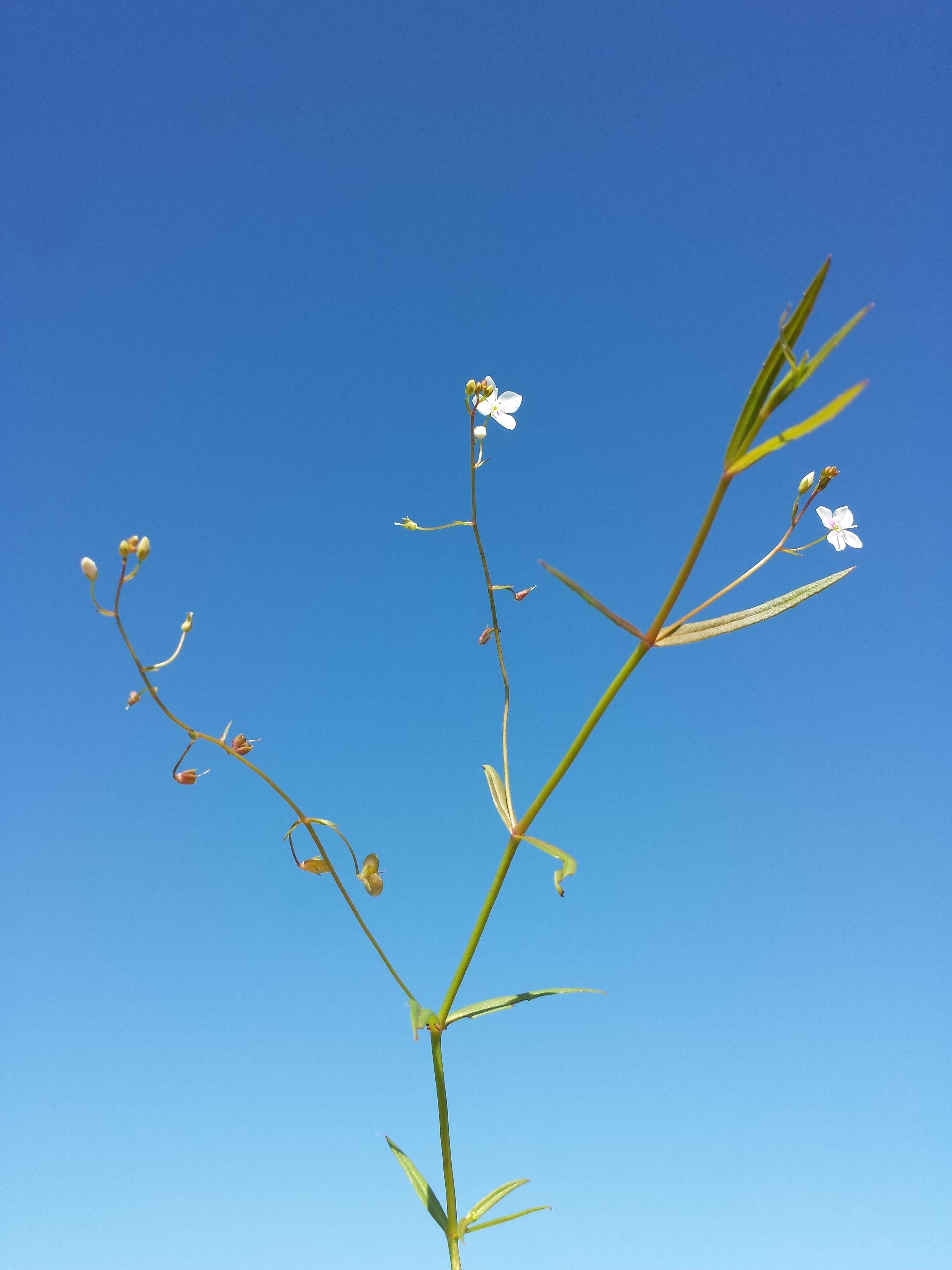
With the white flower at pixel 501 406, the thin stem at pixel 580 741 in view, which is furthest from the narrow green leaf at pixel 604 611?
the white flower at pixel 501 406

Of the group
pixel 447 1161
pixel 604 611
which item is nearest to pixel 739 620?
pixel 604 611

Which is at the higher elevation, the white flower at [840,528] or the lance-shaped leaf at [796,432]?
the white flower at [840,528]

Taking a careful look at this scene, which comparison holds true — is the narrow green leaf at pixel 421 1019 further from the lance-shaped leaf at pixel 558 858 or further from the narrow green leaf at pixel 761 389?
the narrow green leaf at pixel 761 389

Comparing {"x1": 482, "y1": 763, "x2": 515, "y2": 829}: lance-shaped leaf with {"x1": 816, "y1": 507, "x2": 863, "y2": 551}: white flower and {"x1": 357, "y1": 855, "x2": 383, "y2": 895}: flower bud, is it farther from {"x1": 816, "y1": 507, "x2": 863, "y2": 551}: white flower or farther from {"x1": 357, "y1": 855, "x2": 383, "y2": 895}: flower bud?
{"x1": 816, "y1": 507, "x2": 863, "y2": 551}: white flower

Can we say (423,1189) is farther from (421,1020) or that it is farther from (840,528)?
(840,528)

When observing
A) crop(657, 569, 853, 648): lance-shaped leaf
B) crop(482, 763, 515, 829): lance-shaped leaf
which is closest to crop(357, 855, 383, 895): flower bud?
crop(482, 763, 515, 829): lance-shaped leaf

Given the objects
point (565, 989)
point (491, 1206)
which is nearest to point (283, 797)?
point (565, 989)
